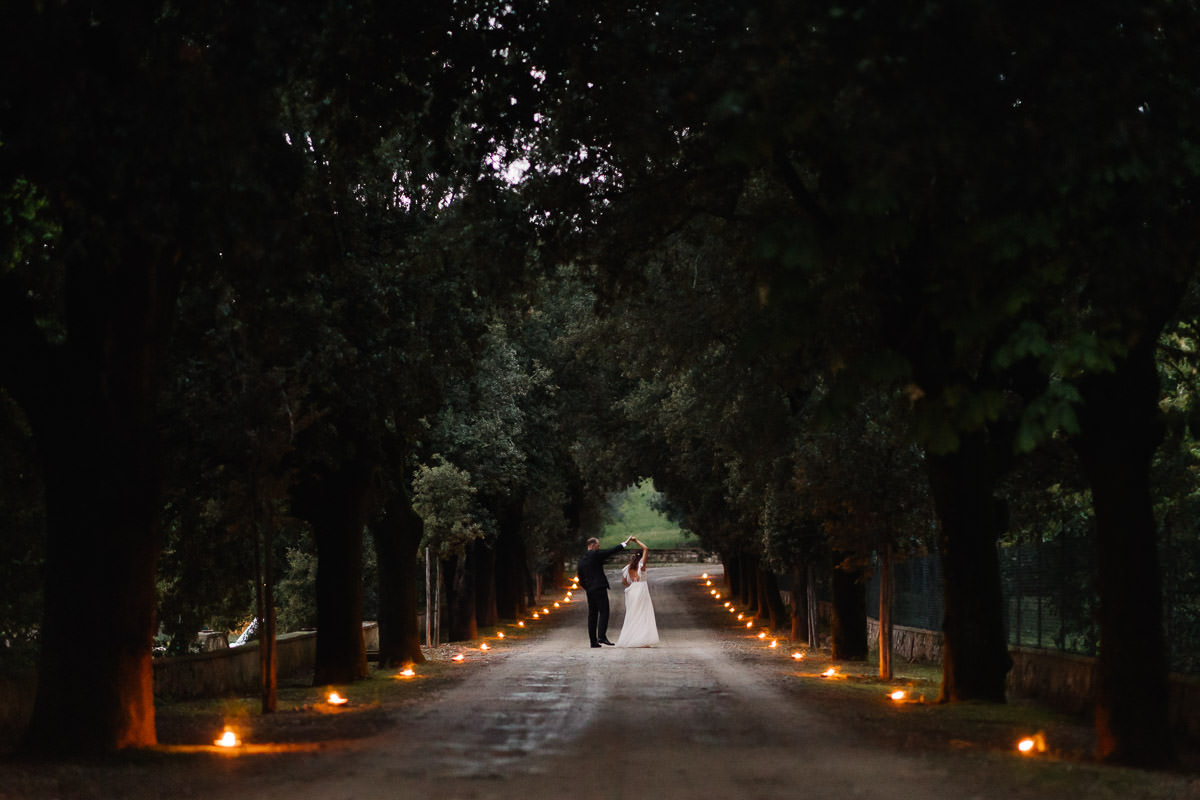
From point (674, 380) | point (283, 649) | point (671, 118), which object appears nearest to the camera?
point (671, 118)

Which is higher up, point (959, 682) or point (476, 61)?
A: point (476, 61)

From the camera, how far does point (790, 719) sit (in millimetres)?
15969

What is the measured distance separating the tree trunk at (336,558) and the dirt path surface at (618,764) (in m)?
4.29

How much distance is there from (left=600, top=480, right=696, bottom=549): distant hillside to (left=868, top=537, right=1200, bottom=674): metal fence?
117 metres

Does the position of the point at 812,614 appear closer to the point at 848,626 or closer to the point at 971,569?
the point at 848,626

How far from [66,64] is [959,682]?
11.8 metres

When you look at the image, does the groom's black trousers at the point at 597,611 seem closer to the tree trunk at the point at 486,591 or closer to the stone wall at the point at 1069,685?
the stone wall at the point at 1069,685

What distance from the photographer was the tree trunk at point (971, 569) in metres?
17.2

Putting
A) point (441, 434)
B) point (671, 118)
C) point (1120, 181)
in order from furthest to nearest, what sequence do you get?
point (441, 434) → point (671, 118) → point (1120, 181)

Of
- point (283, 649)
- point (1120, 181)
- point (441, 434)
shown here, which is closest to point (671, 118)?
point (1120, 181)

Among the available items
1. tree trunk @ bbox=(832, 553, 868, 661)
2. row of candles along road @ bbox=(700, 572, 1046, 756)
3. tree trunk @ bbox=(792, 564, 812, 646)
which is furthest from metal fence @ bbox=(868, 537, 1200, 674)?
tree trunk @ bbox=(792, 564, 812, 646)

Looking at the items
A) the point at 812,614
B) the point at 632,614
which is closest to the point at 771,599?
the point at 632,614

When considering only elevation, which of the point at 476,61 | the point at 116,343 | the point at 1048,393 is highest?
the point at 476,61

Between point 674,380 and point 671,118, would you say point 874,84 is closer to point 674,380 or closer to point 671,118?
point 671,118
